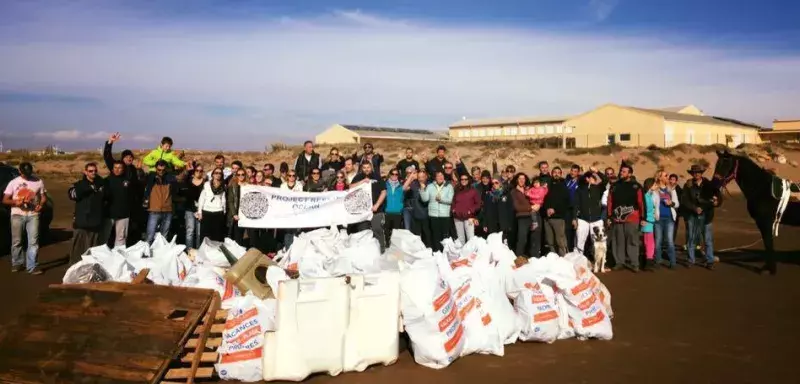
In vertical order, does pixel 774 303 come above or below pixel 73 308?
below

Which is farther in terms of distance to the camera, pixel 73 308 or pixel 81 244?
pixel 81 244

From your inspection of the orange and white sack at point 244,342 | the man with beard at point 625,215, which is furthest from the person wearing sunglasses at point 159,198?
the man with beard at point 625,215

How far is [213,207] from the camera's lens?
962 cm

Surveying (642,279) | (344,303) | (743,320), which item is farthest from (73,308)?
(642,279)

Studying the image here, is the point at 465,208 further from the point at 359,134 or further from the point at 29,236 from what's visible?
the point at 359,134

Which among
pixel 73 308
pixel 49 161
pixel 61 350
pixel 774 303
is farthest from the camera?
pixel 49 161

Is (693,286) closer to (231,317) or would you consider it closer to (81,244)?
(231,317)

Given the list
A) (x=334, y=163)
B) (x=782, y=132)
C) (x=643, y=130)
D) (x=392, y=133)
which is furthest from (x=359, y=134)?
(x=334, y=163)

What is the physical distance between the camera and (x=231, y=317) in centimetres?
541

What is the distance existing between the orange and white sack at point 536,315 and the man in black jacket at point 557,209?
3975 millimetres

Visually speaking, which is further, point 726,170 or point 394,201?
point 394,201

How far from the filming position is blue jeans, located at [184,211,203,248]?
9909 mm

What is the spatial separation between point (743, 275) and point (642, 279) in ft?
6.13

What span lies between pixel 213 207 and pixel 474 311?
210 inches
